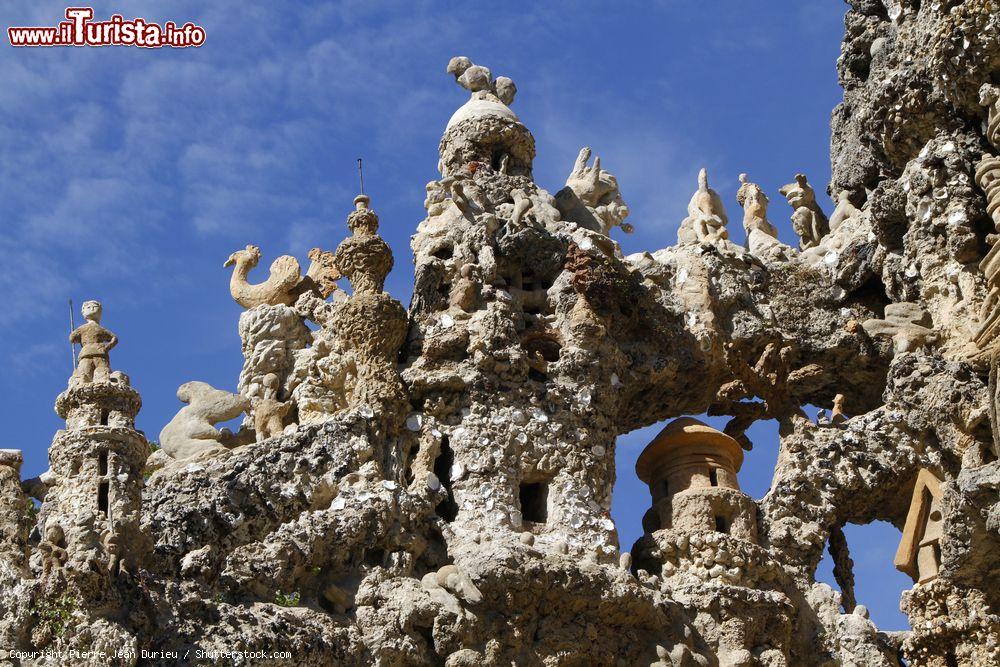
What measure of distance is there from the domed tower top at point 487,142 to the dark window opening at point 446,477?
191 inches

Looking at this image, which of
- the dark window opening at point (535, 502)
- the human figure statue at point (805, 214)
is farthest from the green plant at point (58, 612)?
the human figure statue at point (805, 214)

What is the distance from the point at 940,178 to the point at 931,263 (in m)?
Result: 1.11

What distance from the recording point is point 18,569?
18.5 m

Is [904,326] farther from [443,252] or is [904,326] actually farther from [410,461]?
[410,461]

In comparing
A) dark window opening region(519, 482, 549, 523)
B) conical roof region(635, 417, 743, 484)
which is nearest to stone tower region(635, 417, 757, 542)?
conical roof region(635, 417, 743, 484)

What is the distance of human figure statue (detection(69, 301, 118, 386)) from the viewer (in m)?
20.1

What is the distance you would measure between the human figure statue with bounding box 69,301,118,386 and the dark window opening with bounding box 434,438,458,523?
4621 mm

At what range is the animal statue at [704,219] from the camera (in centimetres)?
2736

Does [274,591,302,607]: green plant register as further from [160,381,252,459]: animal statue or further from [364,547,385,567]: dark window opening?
[160,381,252,459]: animal statue

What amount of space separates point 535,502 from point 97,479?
247 inches

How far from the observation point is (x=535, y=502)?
23.6 m

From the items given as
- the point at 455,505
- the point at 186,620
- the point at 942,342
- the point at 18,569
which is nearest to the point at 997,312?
the point at 942,342

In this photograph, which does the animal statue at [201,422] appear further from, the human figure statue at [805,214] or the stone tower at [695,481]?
the human figure statue at [805,214]

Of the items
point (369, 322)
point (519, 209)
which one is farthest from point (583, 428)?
point (519, 209)
